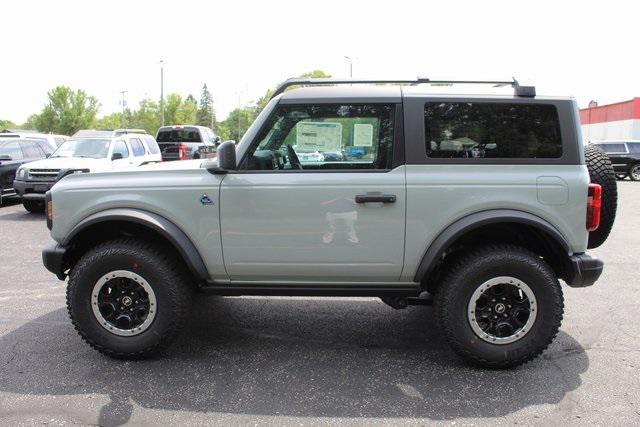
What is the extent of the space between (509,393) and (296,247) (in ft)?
5.62

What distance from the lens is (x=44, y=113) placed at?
6319 centimetres

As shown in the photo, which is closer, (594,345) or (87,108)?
(594,345)

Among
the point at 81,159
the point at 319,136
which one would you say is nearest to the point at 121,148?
the point at 81,159

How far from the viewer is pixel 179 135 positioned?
21.8m

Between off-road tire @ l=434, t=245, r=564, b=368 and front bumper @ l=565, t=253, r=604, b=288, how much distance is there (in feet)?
0.43

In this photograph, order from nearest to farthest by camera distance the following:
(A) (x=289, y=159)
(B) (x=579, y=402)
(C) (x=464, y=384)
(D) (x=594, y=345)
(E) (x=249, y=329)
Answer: (B) (x=579, y=402), (C) (x=464, y=384), (A) (x=289, y=159), (D) (x=594, y=345), (E) (x=249, y=329)

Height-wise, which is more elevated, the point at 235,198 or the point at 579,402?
the point at 235,198

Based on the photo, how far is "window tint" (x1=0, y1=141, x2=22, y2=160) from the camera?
42.7 ft

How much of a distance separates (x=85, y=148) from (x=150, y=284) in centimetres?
1008

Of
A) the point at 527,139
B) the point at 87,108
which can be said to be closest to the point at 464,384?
the point at 527,139

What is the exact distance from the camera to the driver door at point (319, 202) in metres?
3.66

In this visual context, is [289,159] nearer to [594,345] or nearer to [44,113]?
[594,345]

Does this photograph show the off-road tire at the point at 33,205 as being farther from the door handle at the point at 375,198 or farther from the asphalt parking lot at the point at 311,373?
the door handle at the point at 375,198

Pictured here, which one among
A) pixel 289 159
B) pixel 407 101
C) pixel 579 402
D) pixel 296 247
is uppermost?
pixel 407 101
